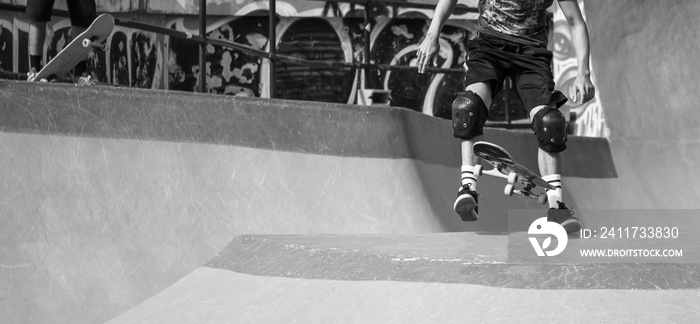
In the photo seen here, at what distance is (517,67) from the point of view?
4.74 metres

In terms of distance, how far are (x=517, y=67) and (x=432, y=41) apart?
1.55 ft

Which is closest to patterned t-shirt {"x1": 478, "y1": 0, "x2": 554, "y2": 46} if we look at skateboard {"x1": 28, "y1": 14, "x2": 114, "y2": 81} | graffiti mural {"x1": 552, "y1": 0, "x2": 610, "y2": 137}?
skateboard {"x1": 28, "y1": 14, "x2": 114, "y2": 81}

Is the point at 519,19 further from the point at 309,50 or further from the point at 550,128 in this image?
the point at 309,50

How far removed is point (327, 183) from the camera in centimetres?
524

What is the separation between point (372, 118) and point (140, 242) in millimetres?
1551

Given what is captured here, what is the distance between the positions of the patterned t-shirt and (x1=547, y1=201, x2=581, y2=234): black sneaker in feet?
2.93

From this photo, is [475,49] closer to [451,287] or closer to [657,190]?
[451,287]

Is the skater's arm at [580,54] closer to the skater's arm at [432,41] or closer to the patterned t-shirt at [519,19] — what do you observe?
the patterned t-shirt at [519,19]

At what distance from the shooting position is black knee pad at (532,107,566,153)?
Answer: 4465 millimetres

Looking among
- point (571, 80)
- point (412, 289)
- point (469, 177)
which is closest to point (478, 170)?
point (469, 177)

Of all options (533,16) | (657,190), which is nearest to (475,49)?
(533,16)

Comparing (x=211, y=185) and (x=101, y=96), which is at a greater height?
(x=101, y=96)

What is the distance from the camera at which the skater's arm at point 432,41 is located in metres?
4.63

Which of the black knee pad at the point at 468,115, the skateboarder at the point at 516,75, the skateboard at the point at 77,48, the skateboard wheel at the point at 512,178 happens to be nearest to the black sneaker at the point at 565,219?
the skateboarder at the point at 516,75
